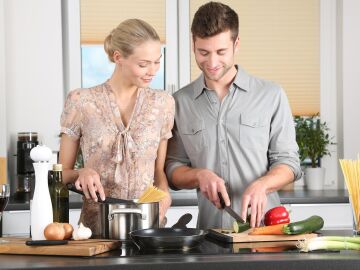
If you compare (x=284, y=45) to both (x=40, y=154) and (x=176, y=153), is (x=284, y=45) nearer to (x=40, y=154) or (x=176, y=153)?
(x=176, y=153)

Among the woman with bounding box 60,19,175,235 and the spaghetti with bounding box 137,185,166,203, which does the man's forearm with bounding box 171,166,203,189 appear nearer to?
the woman with bounding box 60,19,175,235

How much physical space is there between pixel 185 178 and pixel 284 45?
2653 mm

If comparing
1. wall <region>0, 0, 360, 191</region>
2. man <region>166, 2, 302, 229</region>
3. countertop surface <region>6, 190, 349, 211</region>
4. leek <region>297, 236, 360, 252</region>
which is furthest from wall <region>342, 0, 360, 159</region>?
leek <region>297, 236, 360, 252</region>

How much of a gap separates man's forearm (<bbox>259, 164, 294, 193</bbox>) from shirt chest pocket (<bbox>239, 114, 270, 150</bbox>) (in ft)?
0.48

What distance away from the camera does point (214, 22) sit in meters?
2.94

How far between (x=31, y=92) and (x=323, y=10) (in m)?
2.21

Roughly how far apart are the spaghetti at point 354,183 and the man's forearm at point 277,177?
0.37 metres

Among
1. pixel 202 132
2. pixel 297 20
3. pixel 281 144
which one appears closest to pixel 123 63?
pixel 202 132

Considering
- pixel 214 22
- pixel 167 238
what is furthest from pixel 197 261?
pixel 214 22

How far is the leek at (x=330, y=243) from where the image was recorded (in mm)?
2355

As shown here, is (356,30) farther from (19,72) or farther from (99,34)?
(19,72)

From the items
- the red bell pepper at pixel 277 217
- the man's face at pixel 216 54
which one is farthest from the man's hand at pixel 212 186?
the man's face at pixel 216 54

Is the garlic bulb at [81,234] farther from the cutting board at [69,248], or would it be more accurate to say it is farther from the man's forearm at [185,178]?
the man's forearm at [185,178]

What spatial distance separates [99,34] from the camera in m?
5.27
